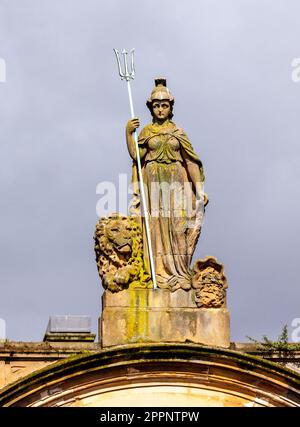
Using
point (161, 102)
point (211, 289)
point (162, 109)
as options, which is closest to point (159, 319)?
point (211, 289)

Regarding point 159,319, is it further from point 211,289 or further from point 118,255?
point 118,255

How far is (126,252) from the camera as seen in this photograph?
113 ft

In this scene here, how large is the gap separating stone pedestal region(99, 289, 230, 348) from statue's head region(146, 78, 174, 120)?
329cm

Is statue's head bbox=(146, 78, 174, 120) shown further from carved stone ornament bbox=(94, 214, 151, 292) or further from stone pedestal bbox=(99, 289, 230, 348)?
stone pedestal bbox=(99, 289, 230, 348)

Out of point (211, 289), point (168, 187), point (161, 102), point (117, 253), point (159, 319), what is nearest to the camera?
point (159, 319)

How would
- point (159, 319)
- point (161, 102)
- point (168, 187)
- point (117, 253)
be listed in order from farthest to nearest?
point (161, 102) < point (168, 187) < point (117, 253) < point (159, 319)

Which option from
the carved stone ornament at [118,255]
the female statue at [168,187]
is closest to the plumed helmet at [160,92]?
the female statue at [168,187]

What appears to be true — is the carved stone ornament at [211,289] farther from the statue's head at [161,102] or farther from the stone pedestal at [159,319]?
the statue's head at [161,102]

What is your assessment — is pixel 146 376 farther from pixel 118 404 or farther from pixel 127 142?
pixel 127 142

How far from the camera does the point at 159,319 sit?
34.0 metres

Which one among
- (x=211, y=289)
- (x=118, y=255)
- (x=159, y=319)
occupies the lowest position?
(x=159, y=319)

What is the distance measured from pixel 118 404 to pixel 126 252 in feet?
8.94

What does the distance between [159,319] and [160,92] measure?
416 centimetres
